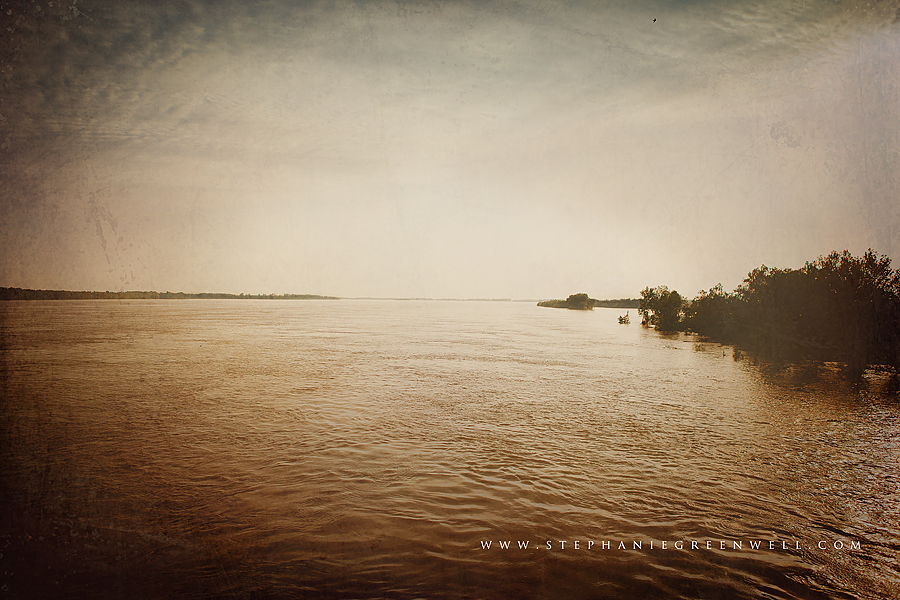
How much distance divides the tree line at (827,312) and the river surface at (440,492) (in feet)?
30.8

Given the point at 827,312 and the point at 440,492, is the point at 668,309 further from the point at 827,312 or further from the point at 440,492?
the point at 440,492

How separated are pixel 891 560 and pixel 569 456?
4318mm

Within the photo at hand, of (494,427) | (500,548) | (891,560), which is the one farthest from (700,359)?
(500,548)

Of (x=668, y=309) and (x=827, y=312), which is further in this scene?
(x=668, y=309)

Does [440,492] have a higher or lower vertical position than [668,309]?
lower

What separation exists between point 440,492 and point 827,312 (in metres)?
28.5

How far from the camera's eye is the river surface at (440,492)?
4.41m

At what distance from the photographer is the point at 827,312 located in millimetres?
24094

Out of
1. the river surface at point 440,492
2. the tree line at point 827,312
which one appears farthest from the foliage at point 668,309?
the river surface at point 440,492

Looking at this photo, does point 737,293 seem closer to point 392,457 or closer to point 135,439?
point 392,457

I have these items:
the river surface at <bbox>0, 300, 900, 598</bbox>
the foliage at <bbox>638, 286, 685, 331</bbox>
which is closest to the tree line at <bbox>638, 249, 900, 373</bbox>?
the river surface at <bbox>0, 300, 900, 598</bbox>

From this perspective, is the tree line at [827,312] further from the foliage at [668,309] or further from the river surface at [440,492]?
the foliage at [668,309]

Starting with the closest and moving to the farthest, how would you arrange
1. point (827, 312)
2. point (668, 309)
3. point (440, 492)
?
point (440, 492), point (827, 312), point (668, 309)

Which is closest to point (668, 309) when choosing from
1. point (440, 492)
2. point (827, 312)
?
point (827, 312)
